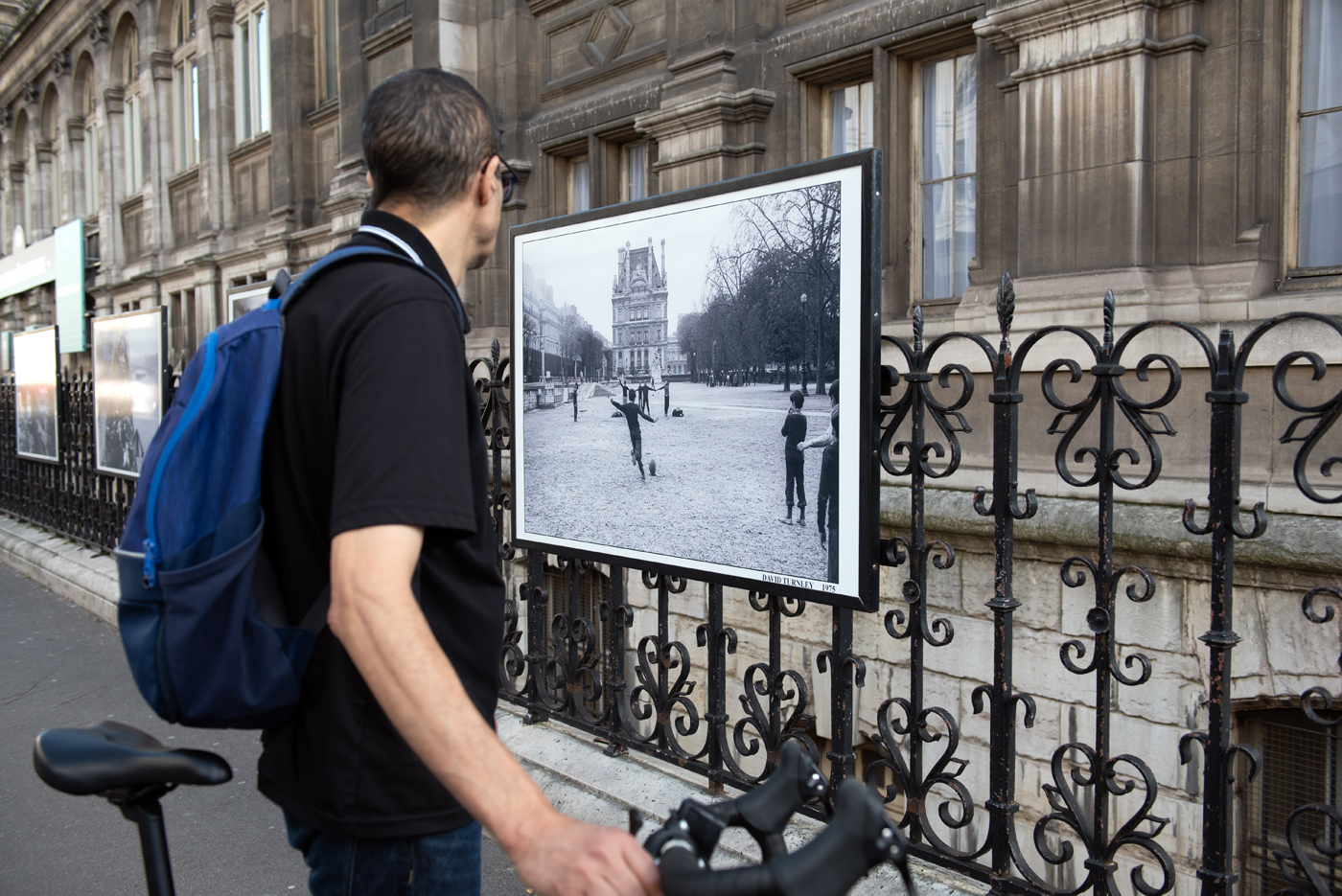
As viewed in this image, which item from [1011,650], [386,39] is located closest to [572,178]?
[386,39]

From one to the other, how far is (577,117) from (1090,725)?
283 inches

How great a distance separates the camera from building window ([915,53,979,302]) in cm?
685

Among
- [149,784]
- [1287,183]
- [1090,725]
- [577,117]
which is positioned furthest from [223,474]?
[577,117]

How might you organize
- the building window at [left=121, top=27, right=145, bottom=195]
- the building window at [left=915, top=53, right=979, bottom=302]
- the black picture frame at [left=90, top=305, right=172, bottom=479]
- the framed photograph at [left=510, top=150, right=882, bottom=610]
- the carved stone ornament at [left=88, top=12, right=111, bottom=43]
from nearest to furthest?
1. the framed photograph at [left=510, top=150, right=882, bottom=610]
2. the building window at [left=915, top=53, right=979, bottom=302]
3. the black picture frame at [left=90, top=305, right=172, bottom=479]
4. the building window at [left=121, top=27, right=145, bottom=195]
5. the carved stone ornament at [left=88, top=12, right=111, bottom=43]

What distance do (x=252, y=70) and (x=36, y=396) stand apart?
24.8 ft

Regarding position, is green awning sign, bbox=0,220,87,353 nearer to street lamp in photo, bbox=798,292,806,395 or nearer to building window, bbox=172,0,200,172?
building window, bbox=172,0,200,172

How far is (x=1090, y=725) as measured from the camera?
5316 millimetres

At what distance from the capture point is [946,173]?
6.99 m

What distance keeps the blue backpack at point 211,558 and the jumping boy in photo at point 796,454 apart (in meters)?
1.83

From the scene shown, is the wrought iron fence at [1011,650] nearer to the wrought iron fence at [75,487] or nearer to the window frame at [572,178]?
the window frame at [572,178]

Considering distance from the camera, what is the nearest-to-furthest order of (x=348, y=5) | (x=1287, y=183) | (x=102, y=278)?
(x=1287, y=183)
(x=348, y=5)
(x=102, y=278)

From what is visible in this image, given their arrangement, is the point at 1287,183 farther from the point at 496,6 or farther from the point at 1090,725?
the point at 496,6

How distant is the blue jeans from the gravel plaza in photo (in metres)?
1.75

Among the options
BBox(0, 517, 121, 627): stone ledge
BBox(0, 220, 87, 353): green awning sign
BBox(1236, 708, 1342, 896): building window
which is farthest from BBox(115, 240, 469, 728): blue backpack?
BBox(0, 220, 87, 353): green awning sign
